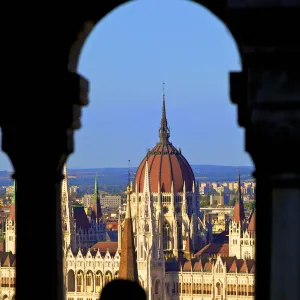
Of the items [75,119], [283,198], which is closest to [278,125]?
[283,198]

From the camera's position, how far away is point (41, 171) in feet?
13.7

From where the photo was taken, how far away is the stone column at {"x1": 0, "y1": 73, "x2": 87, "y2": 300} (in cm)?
416

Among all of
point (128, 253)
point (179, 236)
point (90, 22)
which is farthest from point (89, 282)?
point (90, 22)

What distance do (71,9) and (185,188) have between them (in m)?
69.4

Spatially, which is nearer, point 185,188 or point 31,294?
point 31,294

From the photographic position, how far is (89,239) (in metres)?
75.0

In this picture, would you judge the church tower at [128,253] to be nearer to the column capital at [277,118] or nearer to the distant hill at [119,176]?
the column capital at [277,118]

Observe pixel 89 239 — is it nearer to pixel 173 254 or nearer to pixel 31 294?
pixel 173 254

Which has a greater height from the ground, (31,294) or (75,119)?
(75,119)

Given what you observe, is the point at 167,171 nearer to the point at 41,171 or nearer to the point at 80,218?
the point at 80,218

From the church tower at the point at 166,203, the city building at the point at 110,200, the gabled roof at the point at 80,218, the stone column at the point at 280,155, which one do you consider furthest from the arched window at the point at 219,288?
the city building at the point at 110,200

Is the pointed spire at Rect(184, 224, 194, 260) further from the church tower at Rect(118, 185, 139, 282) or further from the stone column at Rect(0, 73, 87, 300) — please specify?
the stone column at Rect(0, 73, 87, 300)

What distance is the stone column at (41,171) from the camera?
13.6ft

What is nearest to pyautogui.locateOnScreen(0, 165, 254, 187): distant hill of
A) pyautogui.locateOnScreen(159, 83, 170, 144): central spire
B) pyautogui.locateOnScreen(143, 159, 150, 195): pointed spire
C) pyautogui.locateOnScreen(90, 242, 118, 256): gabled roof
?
pyautogui.locateOnScreen(159, 83, 170, 144): central spire
